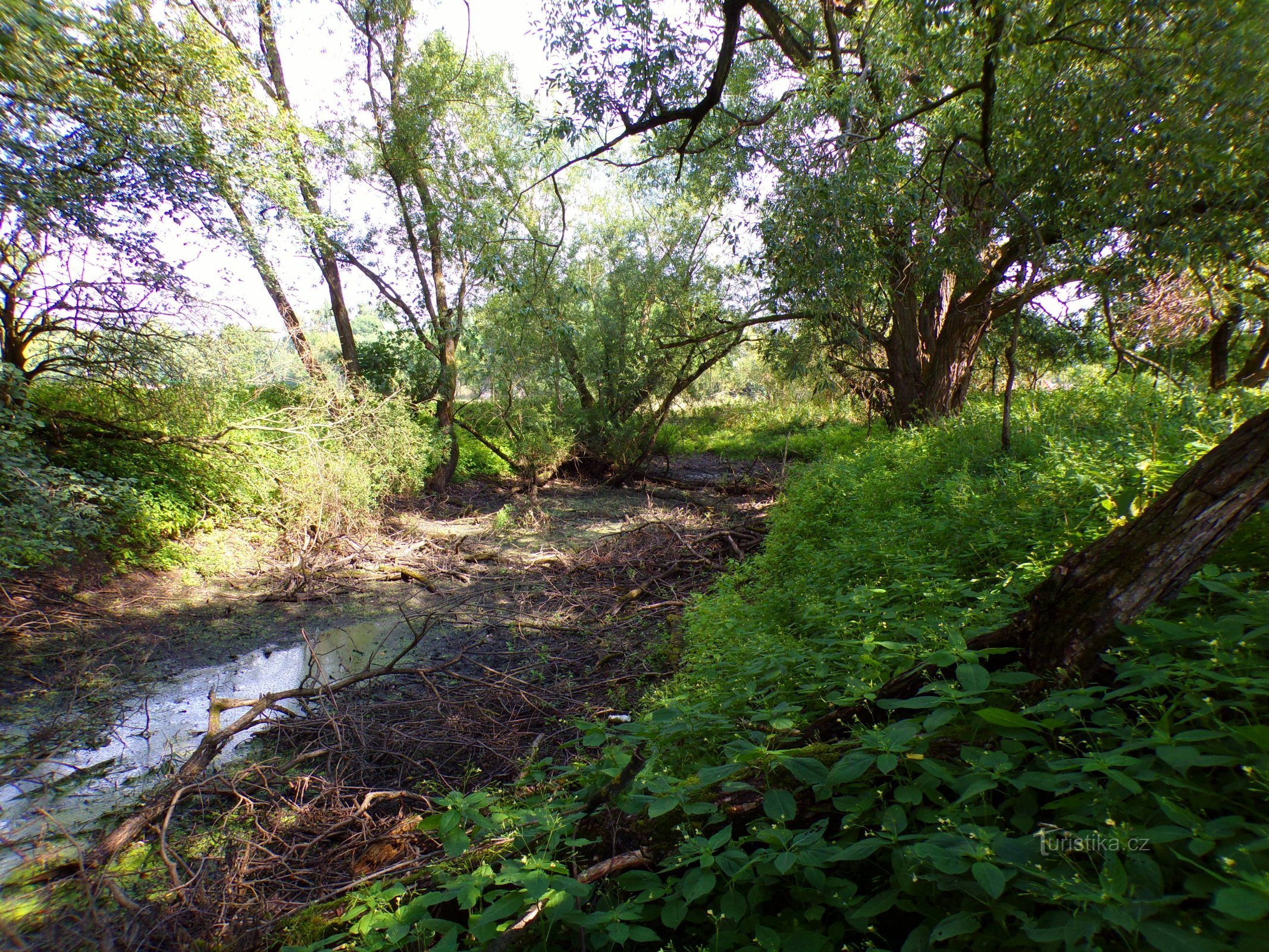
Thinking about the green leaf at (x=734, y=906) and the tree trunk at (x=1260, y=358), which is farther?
the tree trunk at (x=1260, y=358)

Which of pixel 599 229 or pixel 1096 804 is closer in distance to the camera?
pixel 1096 804

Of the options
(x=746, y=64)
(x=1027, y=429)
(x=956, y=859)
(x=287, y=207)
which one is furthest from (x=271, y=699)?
(x=746, y=64)

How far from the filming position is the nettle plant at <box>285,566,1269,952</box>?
126 cm

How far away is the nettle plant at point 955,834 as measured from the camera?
1258 mm

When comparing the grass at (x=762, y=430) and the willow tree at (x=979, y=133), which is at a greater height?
the willow tree at (x=979, y=133)

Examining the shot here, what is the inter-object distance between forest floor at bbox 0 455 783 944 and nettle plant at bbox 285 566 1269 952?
1.10m

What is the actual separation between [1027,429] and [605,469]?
11652mm

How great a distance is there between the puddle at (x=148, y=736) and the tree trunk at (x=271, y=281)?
19.8 ft

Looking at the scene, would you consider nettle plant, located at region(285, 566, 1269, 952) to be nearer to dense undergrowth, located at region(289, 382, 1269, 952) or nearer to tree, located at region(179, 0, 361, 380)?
dense undergrowth, located at region(289, 382, 1269, 952)

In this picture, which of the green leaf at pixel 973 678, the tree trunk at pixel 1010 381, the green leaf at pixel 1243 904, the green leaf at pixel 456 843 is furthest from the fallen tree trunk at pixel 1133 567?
the tree trunk at pixel 1010 381

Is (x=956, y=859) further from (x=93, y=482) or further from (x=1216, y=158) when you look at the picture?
(x=93, y=482)

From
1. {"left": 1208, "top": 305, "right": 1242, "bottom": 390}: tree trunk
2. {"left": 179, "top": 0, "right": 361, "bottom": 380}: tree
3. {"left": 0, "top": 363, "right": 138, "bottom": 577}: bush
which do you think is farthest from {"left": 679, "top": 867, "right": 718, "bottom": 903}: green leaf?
{"left": 1208, "top": 305, "right": 1242, "bottom": 390}: tree trunk

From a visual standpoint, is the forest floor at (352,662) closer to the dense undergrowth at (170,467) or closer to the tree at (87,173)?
the dense undergrowth at (170,467)

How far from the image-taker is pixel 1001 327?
12.5 metres
